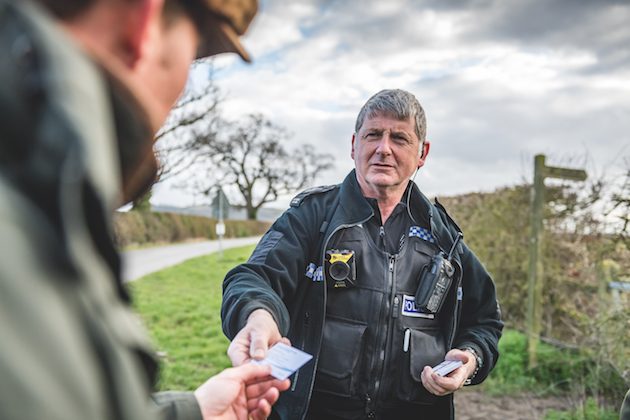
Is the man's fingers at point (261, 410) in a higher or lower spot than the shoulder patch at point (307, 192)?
lower

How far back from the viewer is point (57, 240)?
557 millimetres

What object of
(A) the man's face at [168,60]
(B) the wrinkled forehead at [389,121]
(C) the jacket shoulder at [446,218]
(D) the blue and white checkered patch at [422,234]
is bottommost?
(D) the blue and white checkered patch at [422,234]

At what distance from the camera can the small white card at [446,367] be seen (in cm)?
240

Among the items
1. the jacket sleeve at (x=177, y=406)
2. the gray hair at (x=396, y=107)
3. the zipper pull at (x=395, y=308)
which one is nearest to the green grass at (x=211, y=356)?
the zipper pull at (x=395, y=308)

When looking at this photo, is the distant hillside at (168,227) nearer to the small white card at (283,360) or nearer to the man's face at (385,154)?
the man's face at (385,154)

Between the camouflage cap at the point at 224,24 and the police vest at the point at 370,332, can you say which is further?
the police vest at the point at 370,332

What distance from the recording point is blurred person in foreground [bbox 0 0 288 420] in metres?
0.50

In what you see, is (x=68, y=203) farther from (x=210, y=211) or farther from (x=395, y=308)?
(x=210, y=211)

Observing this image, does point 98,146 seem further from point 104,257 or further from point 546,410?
point 546,410

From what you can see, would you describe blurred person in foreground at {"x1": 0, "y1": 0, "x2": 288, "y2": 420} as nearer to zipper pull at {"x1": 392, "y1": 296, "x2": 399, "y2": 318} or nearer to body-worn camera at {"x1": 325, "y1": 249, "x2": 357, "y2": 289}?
body-worn camera at {"x1": 325, "y1": 249, "x2": 357, "y2": 289}

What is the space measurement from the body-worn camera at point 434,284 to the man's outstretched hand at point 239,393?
1150mm

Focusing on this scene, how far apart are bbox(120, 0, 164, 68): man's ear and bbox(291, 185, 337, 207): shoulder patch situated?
1.99 m

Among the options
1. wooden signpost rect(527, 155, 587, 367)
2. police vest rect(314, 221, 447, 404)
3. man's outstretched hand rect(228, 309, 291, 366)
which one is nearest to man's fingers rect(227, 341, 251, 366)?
man's outstretched hand rect(228, 309, 291, 366)

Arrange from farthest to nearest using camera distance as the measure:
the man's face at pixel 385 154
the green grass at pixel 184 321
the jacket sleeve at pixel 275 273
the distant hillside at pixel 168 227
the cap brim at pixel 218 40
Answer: the distant hillside at pixel 168 227 → the green grass at pixel 184 321 → the man's face at pixel 385 154 → the jacket sleeve at pixel 275 273 → the cap brim at pixel 218 40
